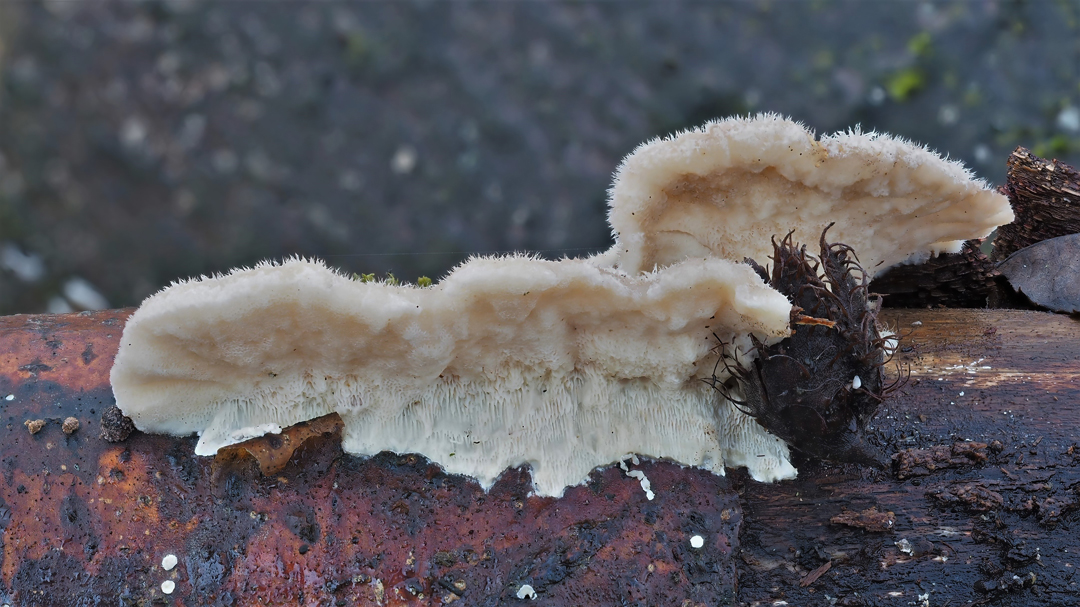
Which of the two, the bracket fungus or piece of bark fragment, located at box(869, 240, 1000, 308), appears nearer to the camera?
the bracket fungus

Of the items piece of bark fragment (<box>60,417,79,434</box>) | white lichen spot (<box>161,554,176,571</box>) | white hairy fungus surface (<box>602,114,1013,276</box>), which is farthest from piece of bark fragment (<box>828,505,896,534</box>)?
piece of bark fragment (<box>60,417,79,434</box>)

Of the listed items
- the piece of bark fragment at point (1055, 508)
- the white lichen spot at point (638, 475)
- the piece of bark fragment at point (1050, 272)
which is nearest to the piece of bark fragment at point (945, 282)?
the piece of bark fragment at point (1050, 272)

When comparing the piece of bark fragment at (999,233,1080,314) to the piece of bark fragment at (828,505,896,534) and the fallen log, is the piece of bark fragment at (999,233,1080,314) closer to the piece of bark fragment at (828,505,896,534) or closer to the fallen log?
the fallen log

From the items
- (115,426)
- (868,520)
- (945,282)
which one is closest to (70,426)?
(115,426)

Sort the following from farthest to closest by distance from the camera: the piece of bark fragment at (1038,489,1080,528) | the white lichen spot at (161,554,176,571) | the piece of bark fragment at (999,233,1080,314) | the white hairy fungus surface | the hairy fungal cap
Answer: the piece of bark fragment at (999,233,1080,314) → the piece of bark fragment at (1038,489,1080,528) → the white hairy fungus surface → the white lichen spot at (161,554,176,571) → the hairy fungal cap

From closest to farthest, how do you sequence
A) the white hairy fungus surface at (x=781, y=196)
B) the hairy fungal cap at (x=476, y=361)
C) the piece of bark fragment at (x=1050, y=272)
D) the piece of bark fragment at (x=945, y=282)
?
the hairy fungal cap at (x=476, y=361) → the white hairy fungus surface at (x=781, y=196) → the piece of bark fragment at (x=1050, y=272) → the piece of bark fragment at (x=945, y=282)

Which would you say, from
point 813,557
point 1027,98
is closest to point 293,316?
point 813,557

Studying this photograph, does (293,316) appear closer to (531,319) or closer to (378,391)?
(378,391)

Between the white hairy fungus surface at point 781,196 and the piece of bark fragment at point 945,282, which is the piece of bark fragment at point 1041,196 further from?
the white hairy fungus surface at point 781,196
